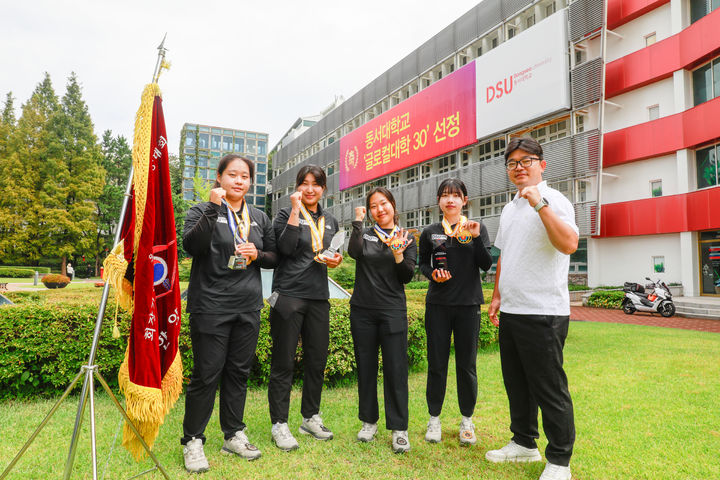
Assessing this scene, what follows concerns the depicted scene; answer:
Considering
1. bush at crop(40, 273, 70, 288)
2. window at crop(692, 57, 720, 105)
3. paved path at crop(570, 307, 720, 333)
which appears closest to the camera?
paved path at crop(570, 307, 720, 333)

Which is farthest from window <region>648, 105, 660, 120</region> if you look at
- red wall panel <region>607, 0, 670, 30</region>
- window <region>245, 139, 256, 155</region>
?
window <region>245, 139, 256, 155</region>

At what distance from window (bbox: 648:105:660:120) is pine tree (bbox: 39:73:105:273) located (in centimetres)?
3951

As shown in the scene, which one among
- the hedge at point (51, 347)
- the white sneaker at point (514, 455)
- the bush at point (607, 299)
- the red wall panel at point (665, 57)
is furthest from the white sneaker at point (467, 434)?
the red wall panel at point (665, 57)

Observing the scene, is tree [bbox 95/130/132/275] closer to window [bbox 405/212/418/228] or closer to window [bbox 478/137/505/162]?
window [bbox 405/212/418/228]

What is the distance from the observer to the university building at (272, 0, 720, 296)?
1653 centimetres

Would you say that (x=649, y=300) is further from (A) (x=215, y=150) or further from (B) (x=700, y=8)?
(A) (x=215, y=150)

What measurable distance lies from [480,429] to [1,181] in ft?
143

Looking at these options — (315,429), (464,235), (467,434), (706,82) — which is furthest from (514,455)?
(706,82)

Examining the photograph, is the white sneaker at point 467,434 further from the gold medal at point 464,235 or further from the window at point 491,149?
the window at point 491,149

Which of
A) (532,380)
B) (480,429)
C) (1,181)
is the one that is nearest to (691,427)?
(480,429)

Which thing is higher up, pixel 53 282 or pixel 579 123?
pixel 579 123

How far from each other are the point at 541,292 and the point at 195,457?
106 inches

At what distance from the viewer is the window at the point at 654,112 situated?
58.6ft

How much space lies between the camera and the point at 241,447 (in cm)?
321
